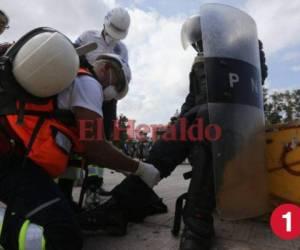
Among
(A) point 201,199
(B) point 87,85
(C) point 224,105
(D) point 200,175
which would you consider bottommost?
(A) point 201,199

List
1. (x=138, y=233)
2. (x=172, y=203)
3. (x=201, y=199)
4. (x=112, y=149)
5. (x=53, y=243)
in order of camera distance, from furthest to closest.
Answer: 1. (x=172, y=203)
2. (x=138, y=233)
3. (x=112, y=149)
4. (x=201, y=199)
5. (x=53, y=243)

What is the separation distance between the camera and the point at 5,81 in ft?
5.49

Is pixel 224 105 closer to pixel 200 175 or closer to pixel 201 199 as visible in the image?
pixel 200 175

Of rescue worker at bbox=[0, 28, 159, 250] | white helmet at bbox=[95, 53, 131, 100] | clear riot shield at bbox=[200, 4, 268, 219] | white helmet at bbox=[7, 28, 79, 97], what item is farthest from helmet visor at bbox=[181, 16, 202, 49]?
white helmet at bbox=[7, 28, 79, 97]

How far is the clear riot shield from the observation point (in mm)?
1982

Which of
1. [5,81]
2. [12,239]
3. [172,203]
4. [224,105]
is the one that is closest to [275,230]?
[224,105]

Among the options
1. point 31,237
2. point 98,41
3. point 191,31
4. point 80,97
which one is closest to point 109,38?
point 98,41

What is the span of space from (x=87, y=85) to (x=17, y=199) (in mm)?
681

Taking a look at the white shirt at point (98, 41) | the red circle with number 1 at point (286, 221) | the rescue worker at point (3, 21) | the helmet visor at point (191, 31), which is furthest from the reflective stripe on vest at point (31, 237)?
the white shirt at point (98, 41)

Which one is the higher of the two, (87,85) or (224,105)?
(87,85)

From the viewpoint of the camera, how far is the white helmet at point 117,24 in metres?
3.63

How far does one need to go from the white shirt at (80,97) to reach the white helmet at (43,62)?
198 millimetres

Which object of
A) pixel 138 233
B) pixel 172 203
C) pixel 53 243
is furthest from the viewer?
pixel 172 203

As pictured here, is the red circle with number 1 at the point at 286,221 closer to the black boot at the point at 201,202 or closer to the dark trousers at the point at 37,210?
the black boot at the point at 201,202
